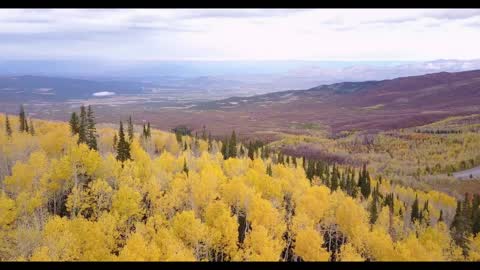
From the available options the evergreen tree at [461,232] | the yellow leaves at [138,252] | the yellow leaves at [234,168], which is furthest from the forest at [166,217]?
the yellow leaves at [234,168]

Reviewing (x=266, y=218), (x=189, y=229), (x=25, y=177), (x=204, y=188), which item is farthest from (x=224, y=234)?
(x=25, y=177)

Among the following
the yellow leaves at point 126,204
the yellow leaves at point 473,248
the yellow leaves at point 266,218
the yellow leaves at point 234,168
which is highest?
the yellow leaves at point 126,204

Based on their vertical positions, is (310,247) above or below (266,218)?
below

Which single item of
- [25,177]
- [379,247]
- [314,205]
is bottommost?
[379,247]

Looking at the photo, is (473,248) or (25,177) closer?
(25,177)

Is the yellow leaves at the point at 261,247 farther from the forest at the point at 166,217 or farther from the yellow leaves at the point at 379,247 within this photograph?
the yellow leaves at the point at 379,247

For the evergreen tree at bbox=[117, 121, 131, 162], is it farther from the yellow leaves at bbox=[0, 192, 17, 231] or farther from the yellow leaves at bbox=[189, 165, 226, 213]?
the yellow leaves at bbox=[0, 192, 17, 231]

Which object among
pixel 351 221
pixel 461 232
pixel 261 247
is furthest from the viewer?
pixel 461 232

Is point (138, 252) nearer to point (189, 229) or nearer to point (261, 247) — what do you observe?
point (189, 229)
